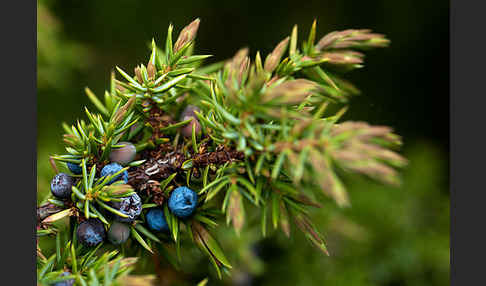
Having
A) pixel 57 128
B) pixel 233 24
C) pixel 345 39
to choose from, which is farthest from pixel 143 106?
pixel 233 24

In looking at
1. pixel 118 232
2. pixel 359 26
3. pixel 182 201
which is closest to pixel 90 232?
pixel 118 232

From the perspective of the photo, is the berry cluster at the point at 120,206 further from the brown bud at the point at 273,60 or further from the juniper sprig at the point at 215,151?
the brown bud at the point at 273,60

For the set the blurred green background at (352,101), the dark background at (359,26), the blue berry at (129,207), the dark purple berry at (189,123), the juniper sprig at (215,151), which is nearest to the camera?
the juniper sprig at (215,151)

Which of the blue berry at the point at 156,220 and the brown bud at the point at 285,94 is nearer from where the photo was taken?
the brown bud at the point at 285,94

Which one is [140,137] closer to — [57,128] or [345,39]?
[345,39]

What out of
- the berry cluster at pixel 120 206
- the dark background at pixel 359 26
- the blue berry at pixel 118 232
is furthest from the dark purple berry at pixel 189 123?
the dark background at pixel 359 26
